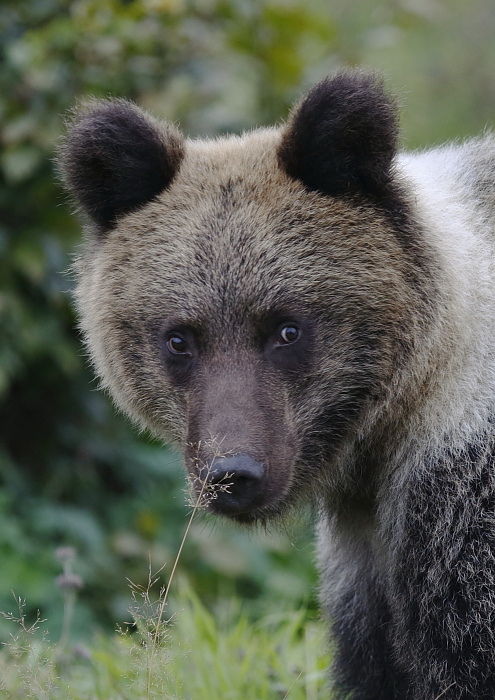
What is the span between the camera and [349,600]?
512 cm

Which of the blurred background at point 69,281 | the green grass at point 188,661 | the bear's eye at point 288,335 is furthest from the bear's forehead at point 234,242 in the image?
the blurred background at point 69,281

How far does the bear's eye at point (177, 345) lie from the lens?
4.52 meters

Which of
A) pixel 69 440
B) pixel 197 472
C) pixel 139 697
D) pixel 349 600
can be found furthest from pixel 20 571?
pixel 197 472

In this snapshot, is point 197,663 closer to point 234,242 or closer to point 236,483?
point 236,483

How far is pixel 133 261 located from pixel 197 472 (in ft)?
3.63

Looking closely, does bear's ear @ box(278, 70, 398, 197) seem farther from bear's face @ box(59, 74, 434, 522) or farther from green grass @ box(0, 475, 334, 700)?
green grass @ box(0, 475, 334, 700)

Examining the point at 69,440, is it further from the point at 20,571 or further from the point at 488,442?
the point at 488,442

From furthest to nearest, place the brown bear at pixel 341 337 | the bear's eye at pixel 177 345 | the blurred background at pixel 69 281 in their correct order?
the blurred background at pixel 69 281 → the bear's eye at pixel 177 345 → the brown bear at pixel 341 337

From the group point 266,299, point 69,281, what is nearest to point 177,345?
point 266,299

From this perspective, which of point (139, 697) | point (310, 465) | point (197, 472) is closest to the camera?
point (197, 472)

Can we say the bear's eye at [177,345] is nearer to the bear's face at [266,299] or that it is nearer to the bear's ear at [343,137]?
the bear's face at [266,299]

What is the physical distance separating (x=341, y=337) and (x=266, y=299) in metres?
0.37

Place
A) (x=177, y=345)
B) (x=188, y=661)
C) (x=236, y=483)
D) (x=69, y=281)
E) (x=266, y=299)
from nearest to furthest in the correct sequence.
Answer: (x=236, y=483) → (x=266, y=299) → (x=177, y=345) → (x=188, y=661) → (x=69, y=281)

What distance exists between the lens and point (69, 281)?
791 cm
